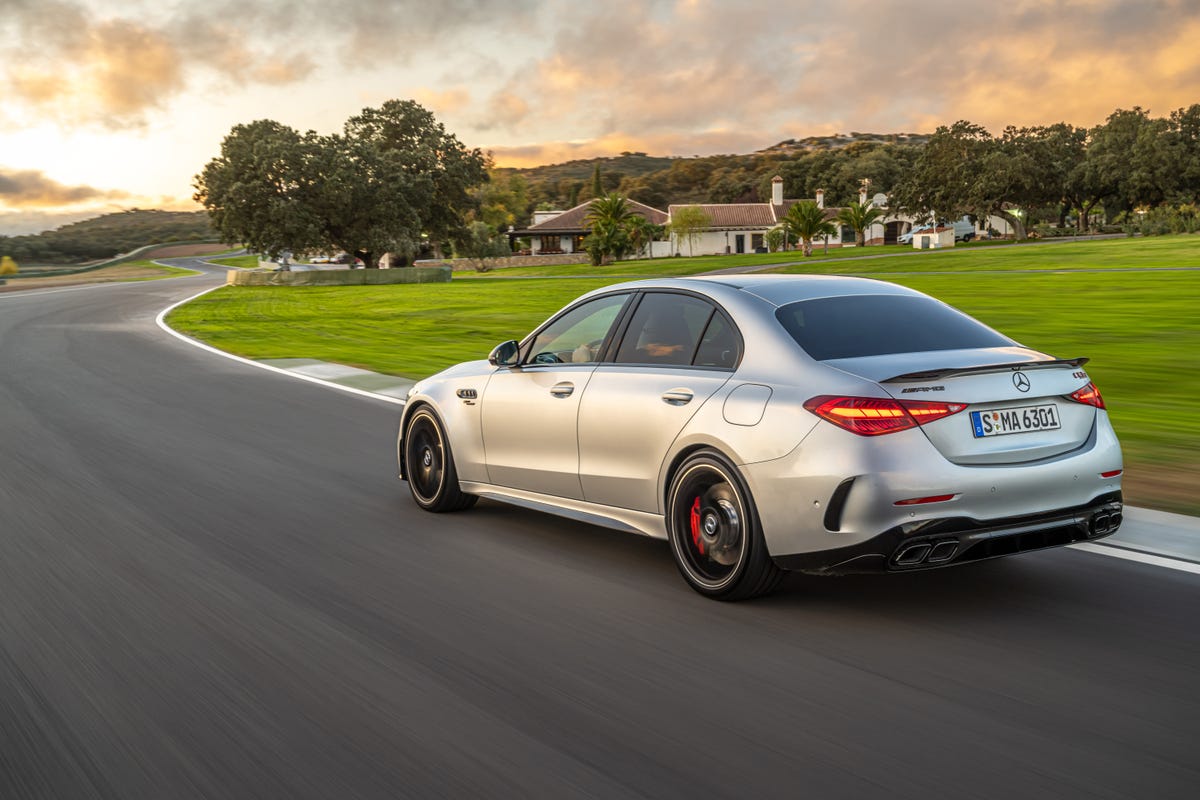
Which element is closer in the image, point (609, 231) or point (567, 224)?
point (609, 231)

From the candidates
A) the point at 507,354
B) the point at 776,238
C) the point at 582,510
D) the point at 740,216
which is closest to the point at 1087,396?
the point at 582,510

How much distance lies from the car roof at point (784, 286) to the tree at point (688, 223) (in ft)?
334

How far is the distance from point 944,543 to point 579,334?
310 cm

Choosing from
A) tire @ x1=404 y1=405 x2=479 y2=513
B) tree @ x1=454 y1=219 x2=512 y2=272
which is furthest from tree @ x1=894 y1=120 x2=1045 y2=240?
tire @ x1=404 y1=405 x2=479 y2=513

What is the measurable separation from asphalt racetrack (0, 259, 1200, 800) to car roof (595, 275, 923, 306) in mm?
1419

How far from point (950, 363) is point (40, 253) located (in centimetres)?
13166

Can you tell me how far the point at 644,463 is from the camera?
610 cm

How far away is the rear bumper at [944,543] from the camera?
5070mm

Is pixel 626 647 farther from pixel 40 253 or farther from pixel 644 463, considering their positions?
pixel 40 253

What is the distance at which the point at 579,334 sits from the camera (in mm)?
7617

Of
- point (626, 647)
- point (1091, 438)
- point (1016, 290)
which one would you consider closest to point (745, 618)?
point (626, 647)

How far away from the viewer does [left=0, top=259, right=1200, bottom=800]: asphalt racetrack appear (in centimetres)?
378

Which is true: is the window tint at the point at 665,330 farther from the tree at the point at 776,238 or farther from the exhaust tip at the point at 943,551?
the tree at the point at 776,238

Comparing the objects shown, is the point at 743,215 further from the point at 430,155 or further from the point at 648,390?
the point at 648,390
